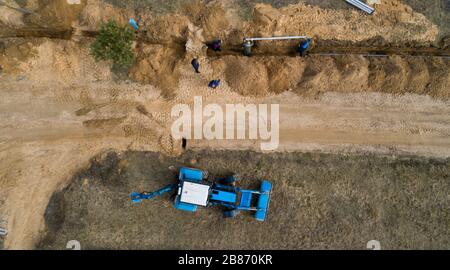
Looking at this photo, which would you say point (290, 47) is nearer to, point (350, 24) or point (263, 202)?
point (350, 24)

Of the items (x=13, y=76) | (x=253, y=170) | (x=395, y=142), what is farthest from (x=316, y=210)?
(x=13, y=76)

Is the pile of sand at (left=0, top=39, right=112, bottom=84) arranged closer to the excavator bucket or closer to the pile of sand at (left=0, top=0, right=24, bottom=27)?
the pile of sand at (left=0, top=0, right=24, bottom=27)

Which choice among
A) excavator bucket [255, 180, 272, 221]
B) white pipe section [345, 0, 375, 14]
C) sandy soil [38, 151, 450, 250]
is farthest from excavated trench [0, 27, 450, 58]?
excavator bucket [255, 180, 272, 221]

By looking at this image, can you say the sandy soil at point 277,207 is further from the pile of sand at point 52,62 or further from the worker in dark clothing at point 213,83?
the pile of sand at point 52,62

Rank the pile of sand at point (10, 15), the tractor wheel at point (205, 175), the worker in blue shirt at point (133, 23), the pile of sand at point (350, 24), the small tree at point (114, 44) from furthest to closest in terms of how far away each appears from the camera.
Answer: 1. the pile of sand at point (350, 24)
2. the pile of sand at point (10, 15)
3. the worker in blue shirt at point (133, 23)
4. the tractor wheel at point (205, 175)
5. the small tree at point (114, 44)

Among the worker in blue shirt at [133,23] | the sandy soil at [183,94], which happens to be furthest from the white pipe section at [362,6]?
the worker in blue shirt at [133,23]

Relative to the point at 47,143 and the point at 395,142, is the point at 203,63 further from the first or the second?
the point at 395,142
